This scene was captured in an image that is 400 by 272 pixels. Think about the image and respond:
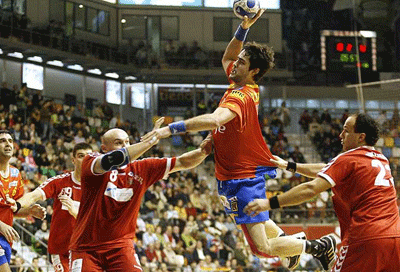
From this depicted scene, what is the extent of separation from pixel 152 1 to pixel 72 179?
2818 centimetres

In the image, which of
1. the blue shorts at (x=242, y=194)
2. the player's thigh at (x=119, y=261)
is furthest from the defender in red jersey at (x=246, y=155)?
the player's thigh at (x=119, y=261)

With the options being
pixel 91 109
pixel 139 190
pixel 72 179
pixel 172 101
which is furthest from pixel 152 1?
pixel 139 190

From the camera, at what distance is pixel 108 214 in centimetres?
827

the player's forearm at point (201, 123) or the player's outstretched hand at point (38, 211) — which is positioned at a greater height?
the player's forearm at point (201, 123)

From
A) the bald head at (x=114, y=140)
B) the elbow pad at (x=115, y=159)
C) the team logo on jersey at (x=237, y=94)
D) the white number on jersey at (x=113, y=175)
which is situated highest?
the team logo on jersey at (x=237, y=94)

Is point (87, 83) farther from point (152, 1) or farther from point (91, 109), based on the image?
point (152, 1)

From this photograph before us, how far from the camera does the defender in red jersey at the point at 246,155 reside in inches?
363

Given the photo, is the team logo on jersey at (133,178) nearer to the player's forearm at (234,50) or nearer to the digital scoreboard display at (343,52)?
the player's forearm at (234,50)

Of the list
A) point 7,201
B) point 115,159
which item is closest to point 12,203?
point 7,201

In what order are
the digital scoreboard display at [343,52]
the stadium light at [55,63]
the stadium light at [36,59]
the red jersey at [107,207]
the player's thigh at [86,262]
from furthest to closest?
1. the stadium light at [55,63]
2. the stadium light at [36,59]
3. the digital scoreboard display at [343,52]
4. the red jersey at [107,207]
5. the player's thigh at [86,262]

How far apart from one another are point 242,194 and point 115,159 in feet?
7.05

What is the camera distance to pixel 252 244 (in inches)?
368

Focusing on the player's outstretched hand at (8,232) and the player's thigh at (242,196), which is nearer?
the player's thigh at (242,196)

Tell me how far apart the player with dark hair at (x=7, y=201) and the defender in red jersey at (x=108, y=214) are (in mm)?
1899
